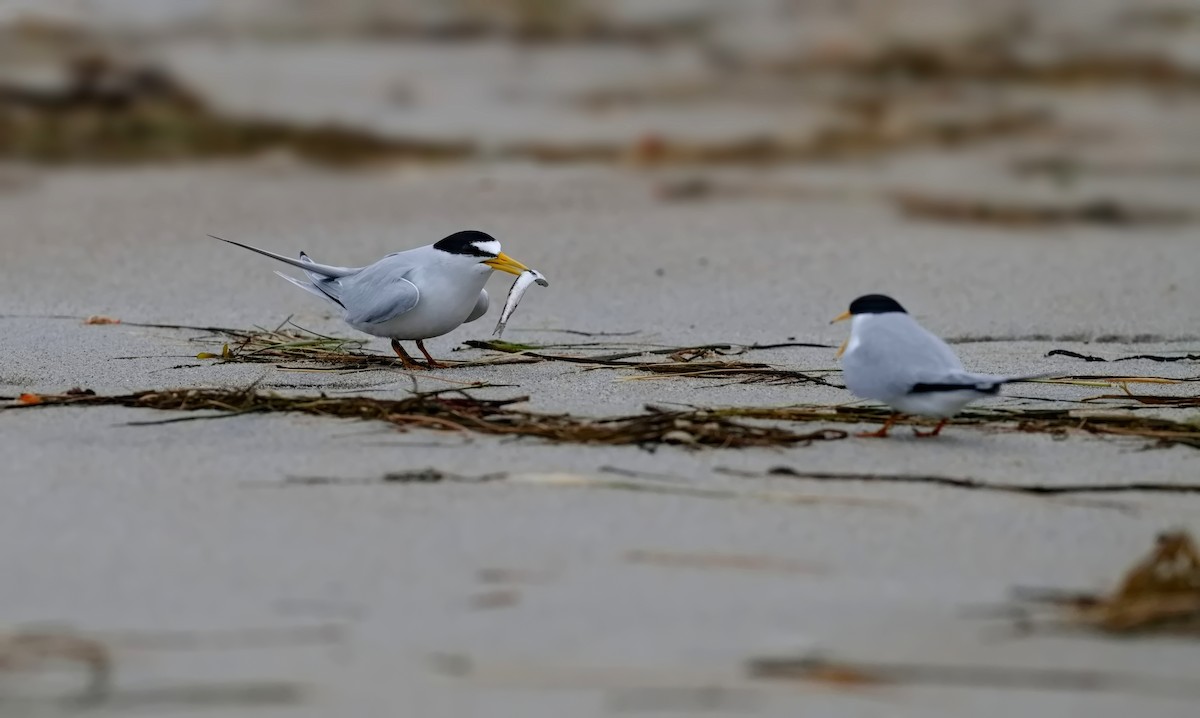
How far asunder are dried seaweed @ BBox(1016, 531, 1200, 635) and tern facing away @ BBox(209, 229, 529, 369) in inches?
97.7

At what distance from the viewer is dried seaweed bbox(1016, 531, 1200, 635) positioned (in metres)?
2.18

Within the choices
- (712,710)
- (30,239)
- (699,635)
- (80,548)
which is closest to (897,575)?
(699,635)

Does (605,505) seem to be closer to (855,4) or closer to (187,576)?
(187,576)

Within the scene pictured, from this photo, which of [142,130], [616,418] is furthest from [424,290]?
[142,130]

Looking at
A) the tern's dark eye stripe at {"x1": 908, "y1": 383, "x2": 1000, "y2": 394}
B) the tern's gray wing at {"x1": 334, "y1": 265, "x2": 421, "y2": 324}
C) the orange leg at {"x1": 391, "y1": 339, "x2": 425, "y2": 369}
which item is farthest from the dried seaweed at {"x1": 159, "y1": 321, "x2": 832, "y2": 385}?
the tern's dark eye stripe at {"x1": 908, "y1": 383, "x2": 1000, "y2": 394}

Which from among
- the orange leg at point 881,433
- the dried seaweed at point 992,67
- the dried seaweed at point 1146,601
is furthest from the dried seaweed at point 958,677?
the dried seaweed at point 992,67

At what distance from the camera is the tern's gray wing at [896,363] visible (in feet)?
11.0

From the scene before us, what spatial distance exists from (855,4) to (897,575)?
7483 millimetres

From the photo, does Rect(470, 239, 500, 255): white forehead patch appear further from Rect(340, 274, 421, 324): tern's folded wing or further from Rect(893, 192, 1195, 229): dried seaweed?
Rect(893, 192, 1195, 229): dried seaweed

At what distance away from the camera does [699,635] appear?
7.14 feet

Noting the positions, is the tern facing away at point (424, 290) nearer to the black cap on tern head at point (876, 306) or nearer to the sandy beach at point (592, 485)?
the sandy beach at point (592, 485)

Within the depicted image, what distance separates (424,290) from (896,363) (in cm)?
162

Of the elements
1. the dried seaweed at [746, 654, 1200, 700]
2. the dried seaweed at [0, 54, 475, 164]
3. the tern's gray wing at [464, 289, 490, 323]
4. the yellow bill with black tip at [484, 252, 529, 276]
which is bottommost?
the dried seaweed at [746, 654, 1200, 700]

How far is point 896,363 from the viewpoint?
134 inches
